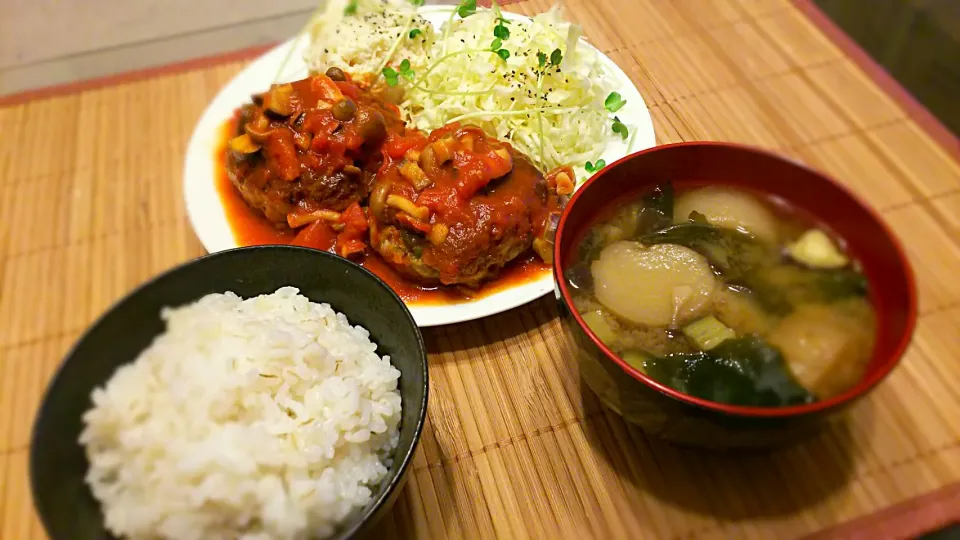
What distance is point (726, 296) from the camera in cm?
157

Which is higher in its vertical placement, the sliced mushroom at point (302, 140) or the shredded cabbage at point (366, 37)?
the shredded cabbage at point (366, 37)

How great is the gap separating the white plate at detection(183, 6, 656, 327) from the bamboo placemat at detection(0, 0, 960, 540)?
13 cm

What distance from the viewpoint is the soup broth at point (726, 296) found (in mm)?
1400

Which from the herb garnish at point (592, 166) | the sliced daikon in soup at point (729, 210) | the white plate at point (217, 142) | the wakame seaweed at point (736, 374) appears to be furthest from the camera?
the herb garnish at point (592, 166)

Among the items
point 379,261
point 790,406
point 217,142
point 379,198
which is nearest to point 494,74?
point 379,198

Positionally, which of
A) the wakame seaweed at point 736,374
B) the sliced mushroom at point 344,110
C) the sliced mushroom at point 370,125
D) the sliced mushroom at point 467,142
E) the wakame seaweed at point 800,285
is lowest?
the sliced mushroom at point 370,125

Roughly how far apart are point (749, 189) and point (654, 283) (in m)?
0.43

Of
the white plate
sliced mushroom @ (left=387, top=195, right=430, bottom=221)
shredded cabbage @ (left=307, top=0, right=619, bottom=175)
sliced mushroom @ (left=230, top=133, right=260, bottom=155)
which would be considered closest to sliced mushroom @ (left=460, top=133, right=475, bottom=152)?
sliced mushroom @ (left=387, top=195, right=430, bottom=221)

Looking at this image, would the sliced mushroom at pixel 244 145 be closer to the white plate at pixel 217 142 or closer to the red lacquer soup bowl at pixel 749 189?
the white plate at pixel 217 142

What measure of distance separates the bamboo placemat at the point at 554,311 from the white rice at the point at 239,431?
0.36m

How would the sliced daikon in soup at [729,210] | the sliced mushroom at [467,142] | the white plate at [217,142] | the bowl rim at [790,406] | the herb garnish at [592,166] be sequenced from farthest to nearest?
the herb garnish at [592,166], the sliced mushroom at [467,142], the white plate at [217,142], the sliced daikon in soup at [729,210], the bowl rim at [790,406]

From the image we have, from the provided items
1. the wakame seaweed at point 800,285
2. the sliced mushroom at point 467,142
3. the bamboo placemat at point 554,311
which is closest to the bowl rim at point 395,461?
the bamboo placemat at point 554,311

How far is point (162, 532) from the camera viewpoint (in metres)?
1.26

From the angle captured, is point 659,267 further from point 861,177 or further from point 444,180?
point 861,177
